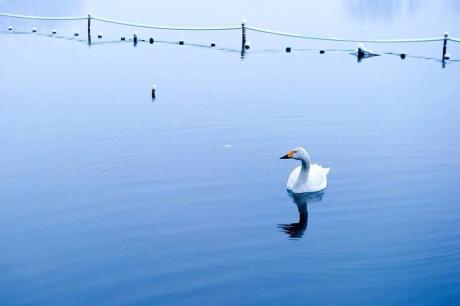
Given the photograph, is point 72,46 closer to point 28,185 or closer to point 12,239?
point 28,185

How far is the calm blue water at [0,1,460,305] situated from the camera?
13.2 m

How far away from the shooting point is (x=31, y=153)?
2184cm

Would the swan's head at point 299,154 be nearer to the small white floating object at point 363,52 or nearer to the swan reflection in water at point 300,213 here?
the swan reflection in water at point 300,213

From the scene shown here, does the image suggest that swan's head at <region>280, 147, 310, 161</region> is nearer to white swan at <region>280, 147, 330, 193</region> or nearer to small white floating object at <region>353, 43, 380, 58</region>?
white swan at <region>280, 147, 330, 193</region>

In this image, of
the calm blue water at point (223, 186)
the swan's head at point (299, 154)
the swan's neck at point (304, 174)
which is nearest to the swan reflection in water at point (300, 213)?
the calm blue water at point (223, 186)

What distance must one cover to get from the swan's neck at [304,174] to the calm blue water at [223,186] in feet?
1.59

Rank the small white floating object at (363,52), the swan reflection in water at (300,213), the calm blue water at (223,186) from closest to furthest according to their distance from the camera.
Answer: the calm blue water at (223,186), the swan reflection in water at (300,213), the small white floating object at (363,52)

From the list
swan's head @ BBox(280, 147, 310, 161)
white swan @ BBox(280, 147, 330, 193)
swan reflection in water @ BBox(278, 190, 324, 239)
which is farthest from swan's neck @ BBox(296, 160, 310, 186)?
swan reflection in water @ BBox(278, 190, 324, 239)

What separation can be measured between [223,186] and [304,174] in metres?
2.13

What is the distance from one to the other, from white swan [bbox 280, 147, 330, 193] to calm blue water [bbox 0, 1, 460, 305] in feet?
1.11

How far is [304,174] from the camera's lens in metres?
18.7

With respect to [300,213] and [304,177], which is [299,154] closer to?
[304,177]

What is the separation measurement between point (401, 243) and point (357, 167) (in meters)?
6.07

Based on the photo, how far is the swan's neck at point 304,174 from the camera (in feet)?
61.1
